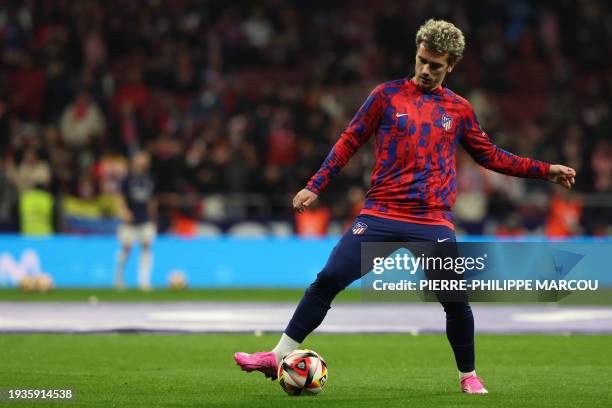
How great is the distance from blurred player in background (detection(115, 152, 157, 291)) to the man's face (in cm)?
1315

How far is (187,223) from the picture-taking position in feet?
75.7

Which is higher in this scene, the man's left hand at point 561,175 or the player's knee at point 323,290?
the man's left hand at point 561,175

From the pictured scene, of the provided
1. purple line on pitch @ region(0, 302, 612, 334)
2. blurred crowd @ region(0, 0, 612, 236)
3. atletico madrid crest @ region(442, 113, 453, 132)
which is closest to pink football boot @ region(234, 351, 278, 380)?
atletico madrid crest @ region(442, 113, 453, 132)

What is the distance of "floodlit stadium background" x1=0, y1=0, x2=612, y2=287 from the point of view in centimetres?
2238

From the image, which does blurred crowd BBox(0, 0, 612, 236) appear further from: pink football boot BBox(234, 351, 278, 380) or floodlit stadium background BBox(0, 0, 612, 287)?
pink football boot BBox(234, 351, 278, 380)

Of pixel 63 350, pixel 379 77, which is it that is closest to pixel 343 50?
pixel 379 77

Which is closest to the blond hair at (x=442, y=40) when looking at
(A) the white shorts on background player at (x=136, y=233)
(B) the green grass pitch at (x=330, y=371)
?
(B) the green grass pitch at (x=330, y=371)

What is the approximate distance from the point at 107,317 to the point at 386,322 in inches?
133

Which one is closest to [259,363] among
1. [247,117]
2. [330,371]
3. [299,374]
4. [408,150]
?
→ [299,374]

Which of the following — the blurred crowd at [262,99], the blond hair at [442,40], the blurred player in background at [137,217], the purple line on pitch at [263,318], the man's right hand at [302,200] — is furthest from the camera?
the blurred crowd at [262,99]

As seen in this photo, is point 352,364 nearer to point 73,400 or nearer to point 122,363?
point 122,363

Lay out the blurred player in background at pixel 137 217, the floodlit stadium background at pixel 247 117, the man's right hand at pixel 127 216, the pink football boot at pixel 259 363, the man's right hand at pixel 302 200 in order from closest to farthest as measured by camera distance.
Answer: the man's right hand at pixel 302 200 → the pink football boot at pixel 259 363 → the man's right hand at pixel 127 216 → the blurred player in background at pixel 137 217 → the floodlit stadium background at pixel 247 117

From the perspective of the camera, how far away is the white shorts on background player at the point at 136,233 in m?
21.3

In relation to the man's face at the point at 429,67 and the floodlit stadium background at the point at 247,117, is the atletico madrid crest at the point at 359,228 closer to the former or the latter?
the man's face at the point at 429,67
